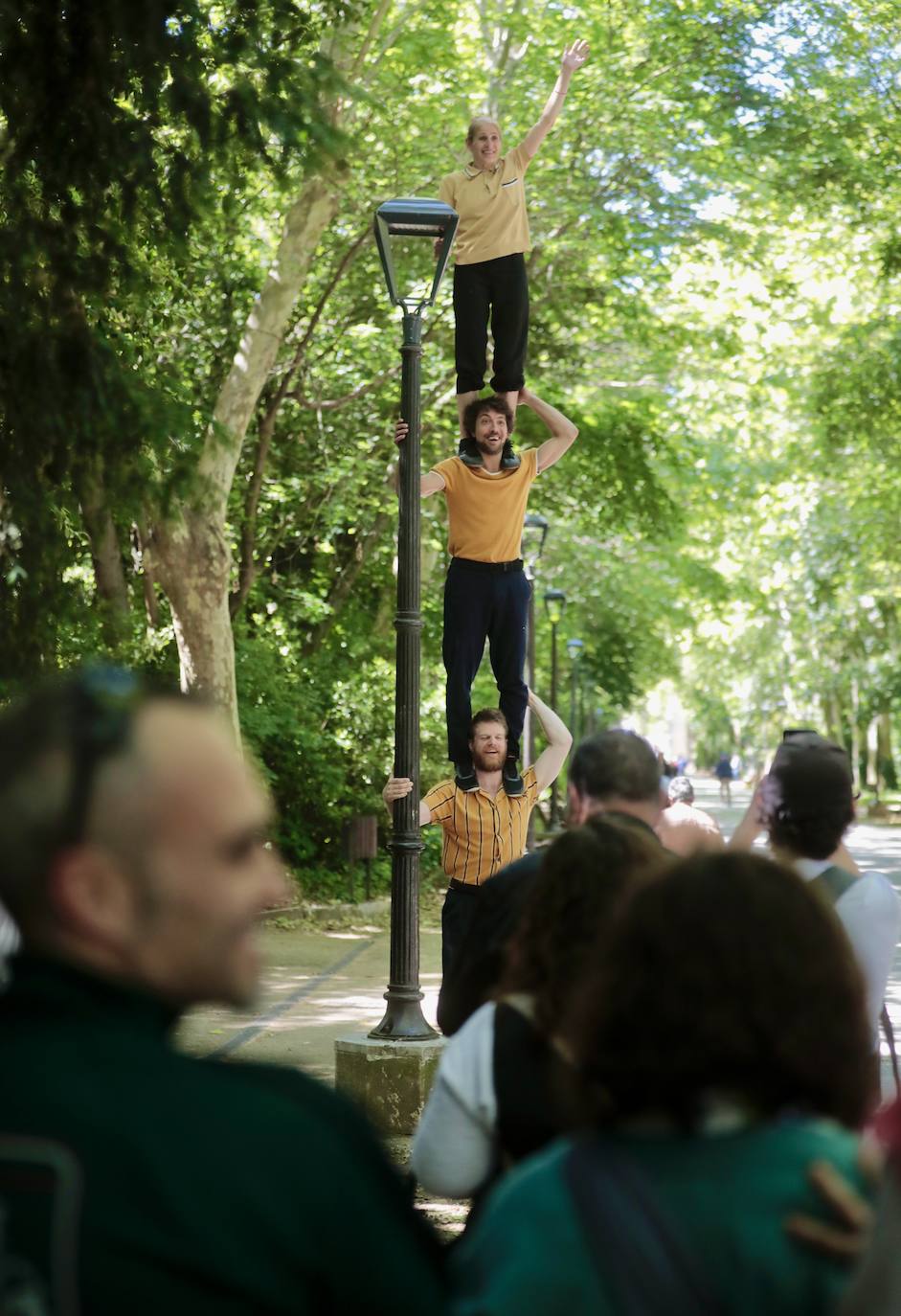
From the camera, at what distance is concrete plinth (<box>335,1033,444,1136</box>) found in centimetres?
973

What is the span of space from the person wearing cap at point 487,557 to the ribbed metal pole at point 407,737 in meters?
0.79

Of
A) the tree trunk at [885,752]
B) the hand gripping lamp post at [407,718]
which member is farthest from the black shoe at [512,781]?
the tree trunk at [885,752]

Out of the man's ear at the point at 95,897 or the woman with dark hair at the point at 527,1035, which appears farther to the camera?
the woman with dark hair at the point at 527,1035

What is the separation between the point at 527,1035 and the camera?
2928 mm

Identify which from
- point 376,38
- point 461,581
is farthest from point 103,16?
point 376,38

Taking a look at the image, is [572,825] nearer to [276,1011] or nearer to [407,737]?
[407,737]

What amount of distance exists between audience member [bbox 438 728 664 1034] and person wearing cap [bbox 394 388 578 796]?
4489mm

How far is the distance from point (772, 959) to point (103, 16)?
6.31 meters

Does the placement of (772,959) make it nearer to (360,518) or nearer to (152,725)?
(152,725)

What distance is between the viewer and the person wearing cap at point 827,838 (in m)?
4.24

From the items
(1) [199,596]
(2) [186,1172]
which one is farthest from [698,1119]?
(1) [199,596]

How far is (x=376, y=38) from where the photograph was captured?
19.1 meters

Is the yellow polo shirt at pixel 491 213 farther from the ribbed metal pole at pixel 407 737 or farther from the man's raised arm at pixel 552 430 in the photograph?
the ribbed metal pole at pixel 407 737

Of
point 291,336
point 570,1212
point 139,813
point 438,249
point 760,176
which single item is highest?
point 760,176
